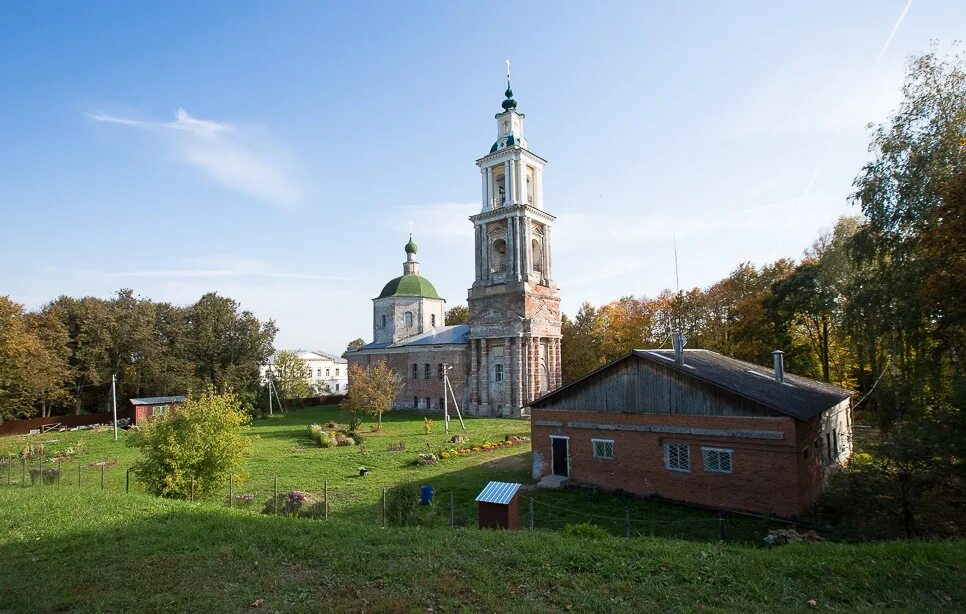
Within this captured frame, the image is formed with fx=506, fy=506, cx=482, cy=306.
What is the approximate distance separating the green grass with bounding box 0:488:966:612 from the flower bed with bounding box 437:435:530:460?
1488 centimetres

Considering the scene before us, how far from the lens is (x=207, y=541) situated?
10.3 m

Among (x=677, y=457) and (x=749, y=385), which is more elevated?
(x=749, y=385)

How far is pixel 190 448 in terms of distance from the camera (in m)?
15.7

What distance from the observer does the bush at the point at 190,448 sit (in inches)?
611

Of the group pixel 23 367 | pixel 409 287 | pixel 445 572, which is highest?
pixel 409 287

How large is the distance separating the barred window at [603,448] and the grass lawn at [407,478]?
1308 mm

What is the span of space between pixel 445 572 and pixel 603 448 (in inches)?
452

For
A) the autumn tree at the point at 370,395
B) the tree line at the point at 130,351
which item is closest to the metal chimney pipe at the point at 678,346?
the autumn tree at the point at 370,395

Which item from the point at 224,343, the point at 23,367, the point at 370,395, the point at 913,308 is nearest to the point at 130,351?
the point at 224,343

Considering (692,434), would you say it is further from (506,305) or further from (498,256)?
(498,256)

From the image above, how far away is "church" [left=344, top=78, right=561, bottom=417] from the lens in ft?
137

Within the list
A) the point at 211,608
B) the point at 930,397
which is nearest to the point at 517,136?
the point at 930,397

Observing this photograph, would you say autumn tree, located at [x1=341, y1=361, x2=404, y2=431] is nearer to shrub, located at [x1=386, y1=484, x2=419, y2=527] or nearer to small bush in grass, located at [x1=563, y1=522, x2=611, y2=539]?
shrub, located at [x1=386, y1=484, x2=419, y2=527]

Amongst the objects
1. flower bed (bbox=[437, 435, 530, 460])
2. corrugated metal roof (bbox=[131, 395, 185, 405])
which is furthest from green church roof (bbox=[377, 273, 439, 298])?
flower bed (bbox=[437, 435, 530, 460])
